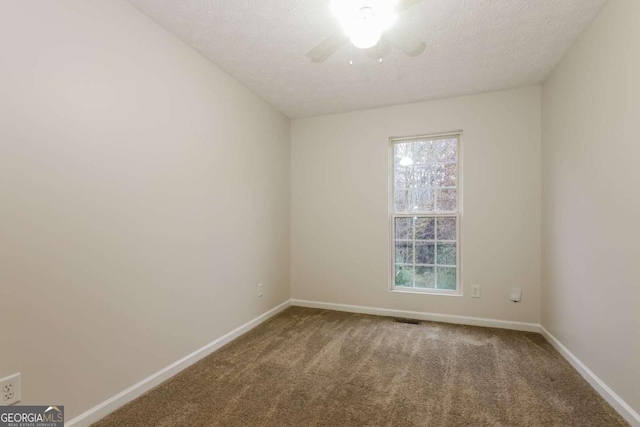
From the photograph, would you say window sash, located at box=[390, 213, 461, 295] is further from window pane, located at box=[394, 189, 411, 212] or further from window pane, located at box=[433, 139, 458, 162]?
window pane, located at box=[433, 139, 458, 162]

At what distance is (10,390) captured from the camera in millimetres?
1374

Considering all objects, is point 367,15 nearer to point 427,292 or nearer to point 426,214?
point 426,214

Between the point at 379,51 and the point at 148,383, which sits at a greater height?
the point at 379,51

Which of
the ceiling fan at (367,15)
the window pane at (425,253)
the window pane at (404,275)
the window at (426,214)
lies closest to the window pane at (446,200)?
the window at (426,214)

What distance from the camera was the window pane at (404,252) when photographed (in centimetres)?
359

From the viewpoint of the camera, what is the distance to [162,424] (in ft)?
5.50

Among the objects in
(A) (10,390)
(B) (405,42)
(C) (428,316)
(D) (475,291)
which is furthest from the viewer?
(C) (428,316)

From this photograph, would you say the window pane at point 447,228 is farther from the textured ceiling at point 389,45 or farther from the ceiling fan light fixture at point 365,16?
the ceiling fan light fixture at point 365,16

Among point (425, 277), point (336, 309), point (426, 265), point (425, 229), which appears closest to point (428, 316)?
point (425, 277)

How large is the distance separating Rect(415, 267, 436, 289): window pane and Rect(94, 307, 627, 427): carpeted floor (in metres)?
0.63

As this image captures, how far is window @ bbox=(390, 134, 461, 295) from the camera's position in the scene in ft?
11.2

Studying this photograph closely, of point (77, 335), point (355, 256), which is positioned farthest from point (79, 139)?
point (355, 256)

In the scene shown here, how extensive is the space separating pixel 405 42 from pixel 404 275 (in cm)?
247
